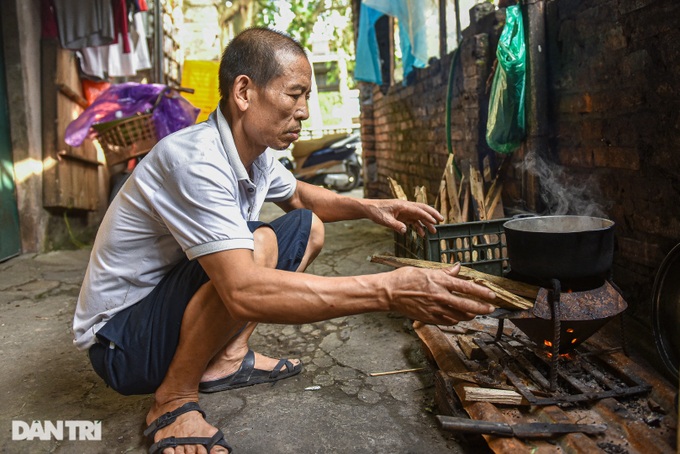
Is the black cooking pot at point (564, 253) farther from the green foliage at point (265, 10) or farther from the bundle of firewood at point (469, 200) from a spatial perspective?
the green foliage at point (265, 10)

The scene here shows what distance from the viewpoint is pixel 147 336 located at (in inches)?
79.0

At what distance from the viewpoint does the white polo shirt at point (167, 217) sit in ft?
5.81

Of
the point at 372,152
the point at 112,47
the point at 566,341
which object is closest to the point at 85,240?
the point at 112,47

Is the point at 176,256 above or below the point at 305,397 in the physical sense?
above

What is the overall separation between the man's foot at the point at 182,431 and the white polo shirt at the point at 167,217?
40cm

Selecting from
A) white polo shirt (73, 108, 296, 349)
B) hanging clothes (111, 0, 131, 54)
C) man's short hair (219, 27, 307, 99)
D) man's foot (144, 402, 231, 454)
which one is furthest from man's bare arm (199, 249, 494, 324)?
Result: hanging clothes (111, 0, 131, 54)

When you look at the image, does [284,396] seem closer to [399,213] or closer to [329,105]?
[399,213]

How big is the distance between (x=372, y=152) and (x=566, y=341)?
6286 millimetres

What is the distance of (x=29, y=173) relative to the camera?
5.17 metres

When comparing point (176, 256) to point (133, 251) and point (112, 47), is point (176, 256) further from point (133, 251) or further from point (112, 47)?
point (112, 47)

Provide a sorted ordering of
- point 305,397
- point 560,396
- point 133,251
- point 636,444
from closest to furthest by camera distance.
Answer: point 636,444, point 560,396, point 133,251, point 305,397

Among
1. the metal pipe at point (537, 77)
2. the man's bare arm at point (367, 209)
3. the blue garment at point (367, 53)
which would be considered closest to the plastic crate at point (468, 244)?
the man's bare arm at point (367, 209)

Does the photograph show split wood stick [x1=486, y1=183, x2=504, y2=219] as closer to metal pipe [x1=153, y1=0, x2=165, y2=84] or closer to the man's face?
the man's face

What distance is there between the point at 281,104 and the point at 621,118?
5.93 ft
